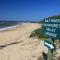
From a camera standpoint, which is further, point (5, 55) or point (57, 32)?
point (5, 55)

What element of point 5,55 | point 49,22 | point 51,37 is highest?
point 49,22

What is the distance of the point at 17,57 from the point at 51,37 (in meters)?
2.70

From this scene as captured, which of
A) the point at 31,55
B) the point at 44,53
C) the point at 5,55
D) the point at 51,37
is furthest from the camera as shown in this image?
the point at 5,55

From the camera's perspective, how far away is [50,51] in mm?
5129

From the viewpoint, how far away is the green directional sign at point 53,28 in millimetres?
4746

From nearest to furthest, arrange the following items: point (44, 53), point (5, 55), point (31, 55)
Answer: point (44, 53), point (31, 55), point (5, 55)

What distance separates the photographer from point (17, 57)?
7488 millimetres

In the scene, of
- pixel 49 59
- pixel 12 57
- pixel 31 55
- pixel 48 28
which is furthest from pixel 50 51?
pixel 12 57

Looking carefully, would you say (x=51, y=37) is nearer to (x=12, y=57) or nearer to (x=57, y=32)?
(x=57, y=32)

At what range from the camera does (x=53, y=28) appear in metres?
4.97

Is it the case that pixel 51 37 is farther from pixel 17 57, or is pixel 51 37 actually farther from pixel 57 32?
pixel 17 57

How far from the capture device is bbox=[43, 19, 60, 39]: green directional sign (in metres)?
4.75

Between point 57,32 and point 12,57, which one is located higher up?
point 57,32

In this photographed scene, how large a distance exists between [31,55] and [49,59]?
7.08 feet
